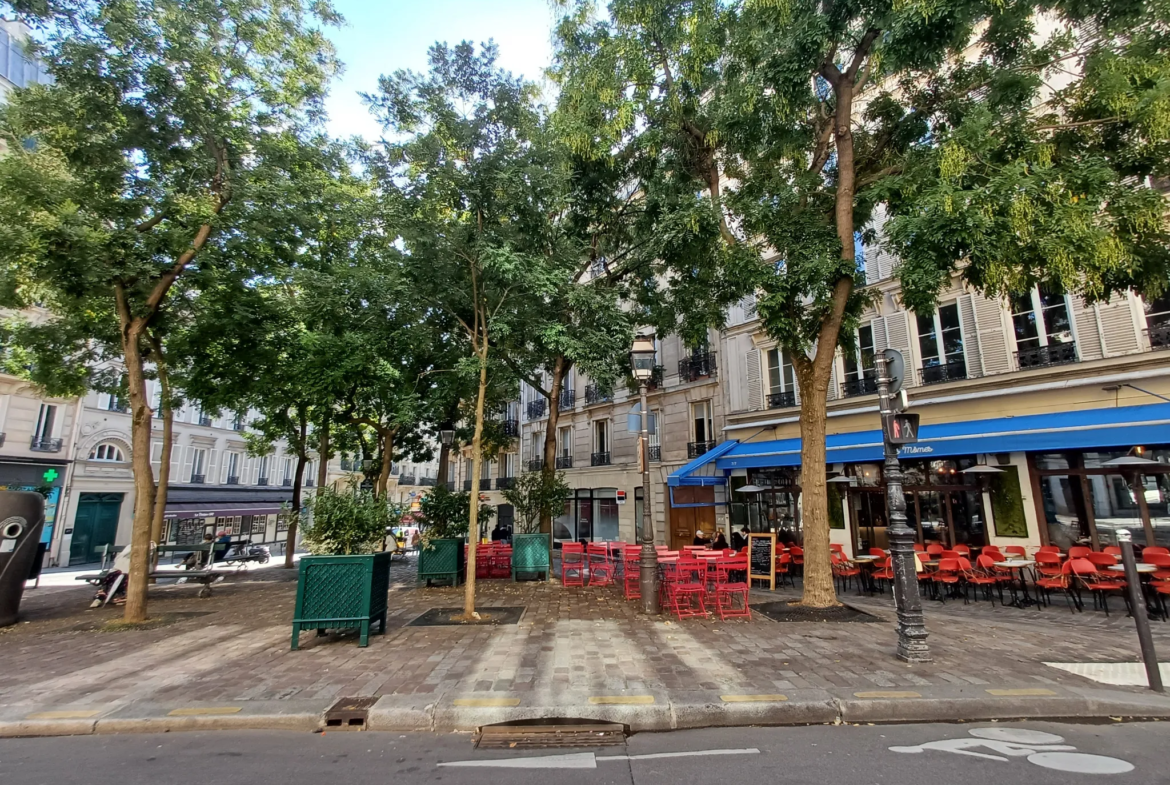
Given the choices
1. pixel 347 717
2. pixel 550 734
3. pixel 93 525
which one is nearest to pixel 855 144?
pixel 550 734

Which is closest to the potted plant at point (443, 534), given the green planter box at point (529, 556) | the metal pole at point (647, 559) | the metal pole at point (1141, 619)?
the green planter box at point (529, 556)

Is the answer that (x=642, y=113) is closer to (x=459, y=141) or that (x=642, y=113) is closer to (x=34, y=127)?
(x=459, y=141)

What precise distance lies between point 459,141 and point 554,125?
279 cm

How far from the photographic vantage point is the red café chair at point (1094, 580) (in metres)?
8.55

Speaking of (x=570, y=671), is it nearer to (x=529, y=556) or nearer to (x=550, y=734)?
(x=550, y=734)

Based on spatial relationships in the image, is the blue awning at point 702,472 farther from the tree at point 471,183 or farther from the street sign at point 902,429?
the street sign at point 902,429

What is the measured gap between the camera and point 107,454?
24.0 m

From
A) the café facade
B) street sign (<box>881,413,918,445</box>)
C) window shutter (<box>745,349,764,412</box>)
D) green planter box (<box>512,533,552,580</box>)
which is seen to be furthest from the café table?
green planter box (<box>512,533,552,580</box>)

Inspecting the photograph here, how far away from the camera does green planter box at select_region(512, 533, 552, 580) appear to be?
1290 centimetres

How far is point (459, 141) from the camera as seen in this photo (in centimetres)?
938

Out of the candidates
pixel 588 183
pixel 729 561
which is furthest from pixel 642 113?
pixel 729 561

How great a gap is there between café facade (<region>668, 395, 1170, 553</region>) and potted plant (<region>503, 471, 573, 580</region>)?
3849mm

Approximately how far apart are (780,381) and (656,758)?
14.5 meters

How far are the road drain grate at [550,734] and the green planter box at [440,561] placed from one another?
26.2 feet
